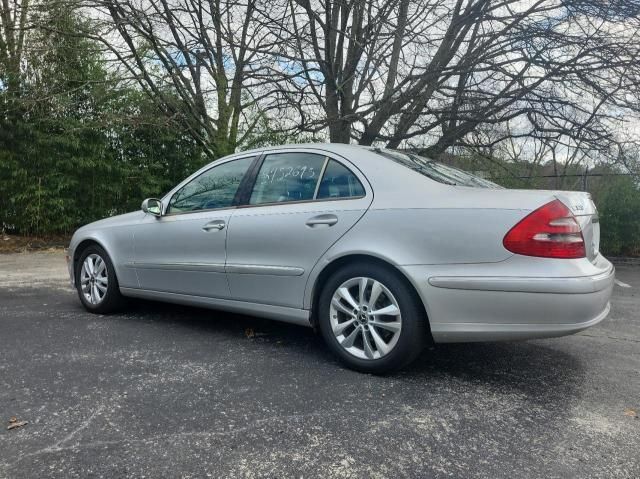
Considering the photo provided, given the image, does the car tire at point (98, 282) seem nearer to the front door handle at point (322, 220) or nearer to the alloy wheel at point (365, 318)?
the front door handle at point (322, 220)

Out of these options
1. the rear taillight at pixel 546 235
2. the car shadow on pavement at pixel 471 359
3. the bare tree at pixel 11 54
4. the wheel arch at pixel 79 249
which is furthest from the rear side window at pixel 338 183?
the bare tree at pixel 11 54

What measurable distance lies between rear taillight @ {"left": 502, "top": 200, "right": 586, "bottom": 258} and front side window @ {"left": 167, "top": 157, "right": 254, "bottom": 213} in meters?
2.05

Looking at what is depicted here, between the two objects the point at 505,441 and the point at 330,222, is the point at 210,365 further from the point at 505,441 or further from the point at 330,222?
the point at 505,441

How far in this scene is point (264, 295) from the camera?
3396mm

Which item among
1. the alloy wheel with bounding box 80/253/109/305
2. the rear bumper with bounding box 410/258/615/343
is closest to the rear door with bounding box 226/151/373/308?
the rear bumper with bounding box 410/258/615/343

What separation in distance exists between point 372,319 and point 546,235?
1.04 m

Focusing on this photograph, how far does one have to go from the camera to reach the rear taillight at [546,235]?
2514 mm

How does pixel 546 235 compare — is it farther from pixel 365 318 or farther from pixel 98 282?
pixel 98 282

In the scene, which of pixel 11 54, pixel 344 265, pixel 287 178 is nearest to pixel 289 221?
pixel 287 178

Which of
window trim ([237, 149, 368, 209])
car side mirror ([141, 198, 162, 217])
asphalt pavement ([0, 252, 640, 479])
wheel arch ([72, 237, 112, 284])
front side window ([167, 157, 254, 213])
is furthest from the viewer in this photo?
wheel arch ([72, 237, 112, 284])

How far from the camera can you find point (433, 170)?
3350 millimetres

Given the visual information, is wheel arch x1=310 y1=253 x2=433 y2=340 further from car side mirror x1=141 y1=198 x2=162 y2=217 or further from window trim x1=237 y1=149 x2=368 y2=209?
car side mirror x1=141 y1=198 x2=162 y2=217

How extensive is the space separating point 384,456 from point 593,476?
79cm

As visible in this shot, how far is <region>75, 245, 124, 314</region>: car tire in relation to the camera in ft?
14.4
